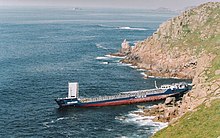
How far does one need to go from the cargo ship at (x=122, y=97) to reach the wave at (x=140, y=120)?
49.9 ft

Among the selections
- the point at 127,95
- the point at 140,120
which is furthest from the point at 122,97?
the point at 140,120

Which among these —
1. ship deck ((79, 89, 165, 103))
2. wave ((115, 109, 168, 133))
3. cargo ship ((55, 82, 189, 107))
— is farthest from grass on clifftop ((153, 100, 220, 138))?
ship deck ((79, 89, 165, 103))

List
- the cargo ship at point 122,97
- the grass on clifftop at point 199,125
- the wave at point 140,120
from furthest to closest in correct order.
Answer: the cargo ship at point 122,97 < the wave at point 140,120 < the grass on clifftop at point 199,125

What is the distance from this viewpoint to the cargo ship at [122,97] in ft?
512

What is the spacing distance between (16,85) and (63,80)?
2592 centimetres

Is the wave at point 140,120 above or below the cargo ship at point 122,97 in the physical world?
below

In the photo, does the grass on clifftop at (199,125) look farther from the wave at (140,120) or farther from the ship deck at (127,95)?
the ship deck at (127,95)

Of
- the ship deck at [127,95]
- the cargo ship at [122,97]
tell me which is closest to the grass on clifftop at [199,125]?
the cargo ship at [122,97]

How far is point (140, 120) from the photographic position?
13650cm

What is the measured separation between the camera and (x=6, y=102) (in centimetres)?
15212

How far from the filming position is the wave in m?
130

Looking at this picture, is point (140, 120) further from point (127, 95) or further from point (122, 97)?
point (127, 95)

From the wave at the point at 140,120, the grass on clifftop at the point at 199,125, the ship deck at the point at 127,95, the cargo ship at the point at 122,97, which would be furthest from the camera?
the ship deck at the point at 127,95

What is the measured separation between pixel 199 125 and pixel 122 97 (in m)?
61.0
